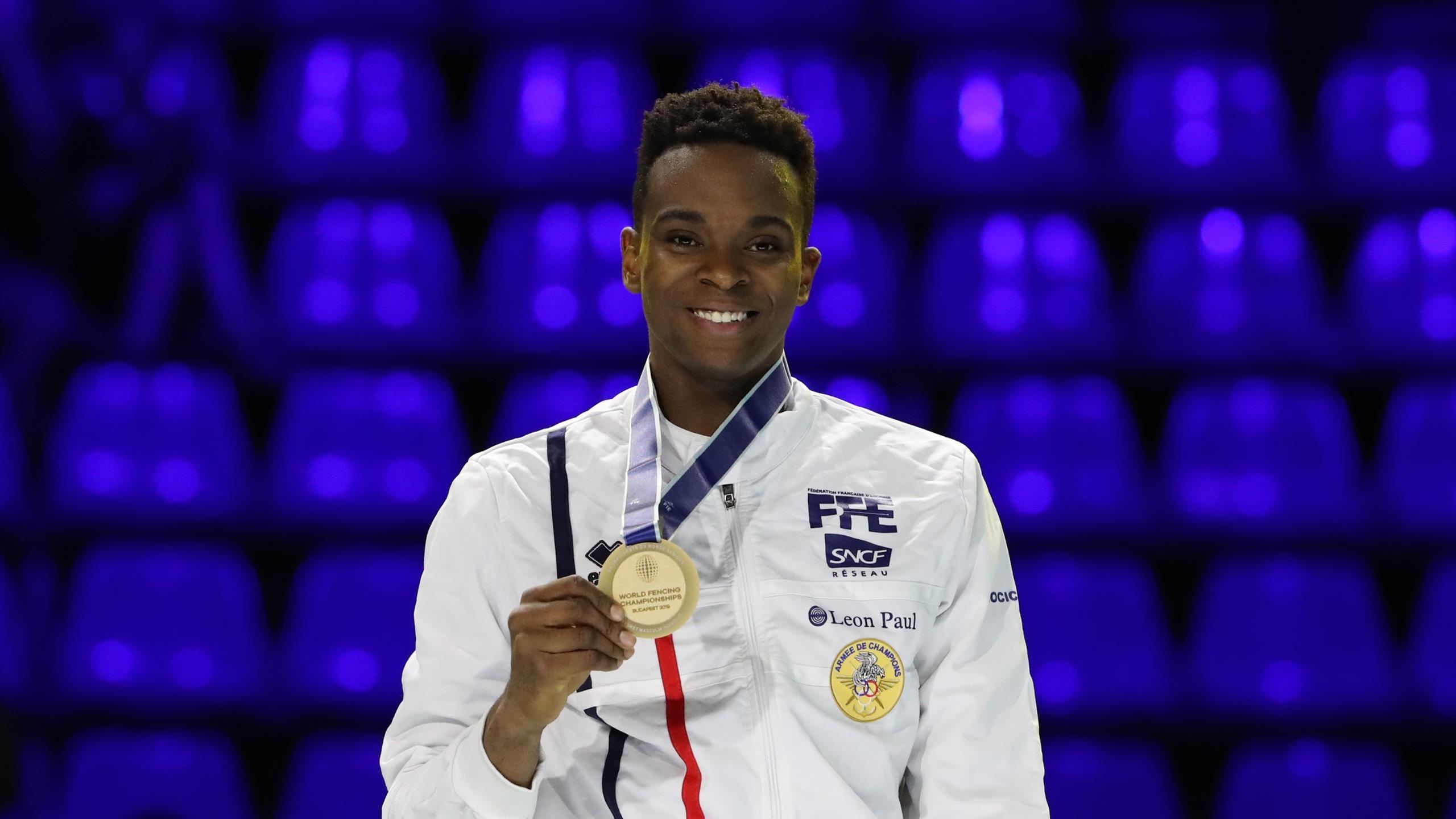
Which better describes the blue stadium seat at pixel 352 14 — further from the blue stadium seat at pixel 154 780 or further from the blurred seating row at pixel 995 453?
the blue stadium seat at pixel 154 780

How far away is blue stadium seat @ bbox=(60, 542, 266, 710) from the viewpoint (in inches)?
145

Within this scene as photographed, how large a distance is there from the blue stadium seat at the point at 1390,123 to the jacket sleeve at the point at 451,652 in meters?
2.86

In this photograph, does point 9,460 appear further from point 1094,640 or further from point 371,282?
point 1094,640

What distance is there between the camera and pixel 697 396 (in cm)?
184

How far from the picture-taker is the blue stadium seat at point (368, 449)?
12.1 feet

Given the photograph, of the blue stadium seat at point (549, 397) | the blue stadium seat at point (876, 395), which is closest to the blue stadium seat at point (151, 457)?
the blue stadium seat at point (549, 397)

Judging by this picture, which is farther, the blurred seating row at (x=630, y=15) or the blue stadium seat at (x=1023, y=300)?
the blurred seating row at (x=630, y=15)

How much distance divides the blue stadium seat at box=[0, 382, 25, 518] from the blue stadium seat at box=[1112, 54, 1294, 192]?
2.78 m

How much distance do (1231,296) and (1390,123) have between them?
619 mm

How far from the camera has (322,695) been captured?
3664 millimetres

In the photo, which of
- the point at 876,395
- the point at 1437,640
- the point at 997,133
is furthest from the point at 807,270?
the point at 1437,640

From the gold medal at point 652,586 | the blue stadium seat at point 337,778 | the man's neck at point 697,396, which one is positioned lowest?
→ the blue stadium seat at point 337,778

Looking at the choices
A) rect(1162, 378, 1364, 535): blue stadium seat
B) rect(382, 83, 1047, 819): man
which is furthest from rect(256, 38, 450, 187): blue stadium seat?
rect(382, 83, 1047, 819): man

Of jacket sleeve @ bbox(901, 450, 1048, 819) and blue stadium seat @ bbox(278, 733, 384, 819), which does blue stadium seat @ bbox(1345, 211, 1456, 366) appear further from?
blue stadium seat @ bbox(278, 733, 384, 819)
